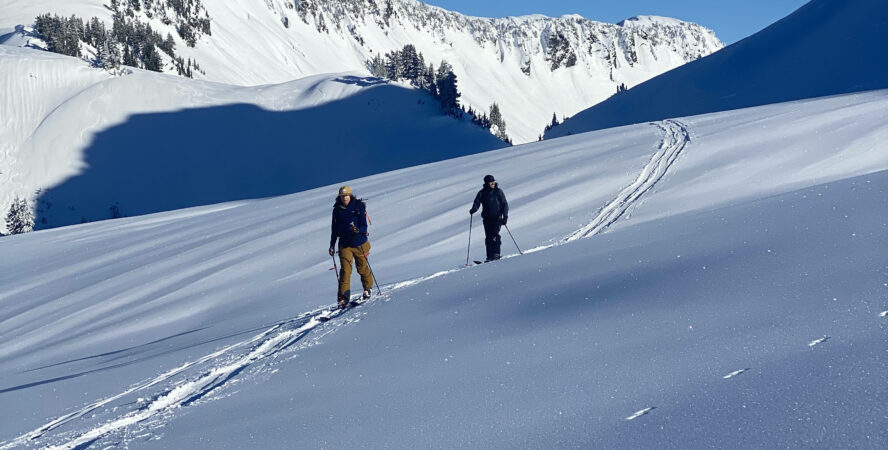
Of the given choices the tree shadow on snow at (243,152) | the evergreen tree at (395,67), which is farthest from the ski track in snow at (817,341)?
the evergreen tree at (395,67)

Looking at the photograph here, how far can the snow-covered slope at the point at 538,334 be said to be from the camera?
427 cm

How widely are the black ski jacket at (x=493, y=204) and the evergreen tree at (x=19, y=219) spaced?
190 feet

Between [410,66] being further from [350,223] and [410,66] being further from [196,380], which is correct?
[196,380]

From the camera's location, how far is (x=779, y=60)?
6488 centimetres

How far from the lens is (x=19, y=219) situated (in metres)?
59.7

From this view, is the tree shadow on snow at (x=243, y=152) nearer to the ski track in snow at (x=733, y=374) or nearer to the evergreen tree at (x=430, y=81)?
the evergreen tree at (x=430, y=81)

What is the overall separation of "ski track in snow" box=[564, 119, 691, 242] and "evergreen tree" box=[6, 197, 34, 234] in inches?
2188

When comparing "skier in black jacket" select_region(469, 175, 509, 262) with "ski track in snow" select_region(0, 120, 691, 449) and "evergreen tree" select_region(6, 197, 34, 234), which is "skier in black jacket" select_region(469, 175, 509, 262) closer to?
"ski track in snow" select_region(0, 120, 691, 449)

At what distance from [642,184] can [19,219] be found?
5873 cm

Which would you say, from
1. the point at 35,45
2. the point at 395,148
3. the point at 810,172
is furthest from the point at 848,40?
the point at 35,45

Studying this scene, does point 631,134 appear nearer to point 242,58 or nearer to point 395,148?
point 395,148

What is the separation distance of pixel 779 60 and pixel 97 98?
7049 cm

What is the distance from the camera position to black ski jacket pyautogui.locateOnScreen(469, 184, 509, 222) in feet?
44.0

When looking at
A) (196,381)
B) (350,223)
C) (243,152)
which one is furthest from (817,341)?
(243,152)
